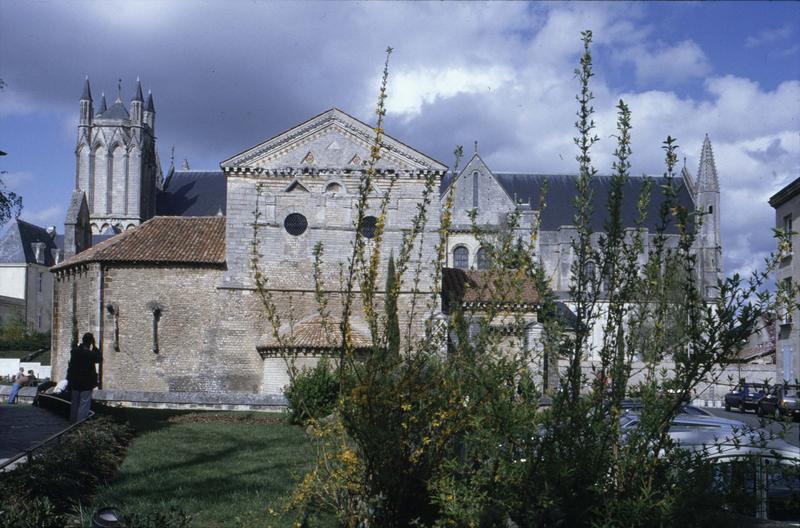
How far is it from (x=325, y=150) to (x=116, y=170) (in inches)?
1761

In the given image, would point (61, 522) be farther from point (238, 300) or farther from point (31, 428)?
point (238, 300)

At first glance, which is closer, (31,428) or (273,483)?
(273,483)

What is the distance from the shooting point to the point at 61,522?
6.18 meters

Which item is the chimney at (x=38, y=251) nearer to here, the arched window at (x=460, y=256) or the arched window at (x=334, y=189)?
the arched window at (x=460, y=256)

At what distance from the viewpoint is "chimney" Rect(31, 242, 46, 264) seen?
72.4 m

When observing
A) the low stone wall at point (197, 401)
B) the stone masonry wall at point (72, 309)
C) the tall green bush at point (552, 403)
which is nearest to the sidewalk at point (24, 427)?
the low stone wall at point (197, 401)

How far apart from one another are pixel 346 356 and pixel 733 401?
107 feet

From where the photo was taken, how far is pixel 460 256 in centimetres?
4416

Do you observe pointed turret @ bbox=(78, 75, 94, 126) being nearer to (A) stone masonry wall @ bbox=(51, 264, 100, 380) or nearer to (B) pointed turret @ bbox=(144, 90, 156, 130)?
(B) pointed turret @ bbox=(144, 90, 156, 130)

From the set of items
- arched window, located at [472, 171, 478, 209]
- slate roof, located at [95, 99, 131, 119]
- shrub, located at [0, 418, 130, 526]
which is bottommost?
shrub, located at [0, 418, 130, 526]

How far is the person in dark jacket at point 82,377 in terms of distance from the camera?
1341 cm

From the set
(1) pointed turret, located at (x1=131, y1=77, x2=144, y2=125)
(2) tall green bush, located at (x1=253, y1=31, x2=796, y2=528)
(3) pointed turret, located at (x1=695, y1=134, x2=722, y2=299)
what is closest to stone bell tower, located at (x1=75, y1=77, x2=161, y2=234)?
(1) pointed turret, located at (x1=131, y1=77, x2=144, y2=125)

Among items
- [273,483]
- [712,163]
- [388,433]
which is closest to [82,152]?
[712,163]

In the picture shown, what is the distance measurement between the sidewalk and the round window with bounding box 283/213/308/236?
12.0 meters
